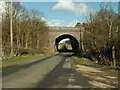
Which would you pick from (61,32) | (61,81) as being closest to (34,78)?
(61,81)

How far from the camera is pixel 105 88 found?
12.2 metres

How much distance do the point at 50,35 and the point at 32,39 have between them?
21575 mm

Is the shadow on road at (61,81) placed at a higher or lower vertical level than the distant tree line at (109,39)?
lower

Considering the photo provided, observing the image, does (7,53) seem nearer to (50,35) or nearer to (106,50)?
(106,50)

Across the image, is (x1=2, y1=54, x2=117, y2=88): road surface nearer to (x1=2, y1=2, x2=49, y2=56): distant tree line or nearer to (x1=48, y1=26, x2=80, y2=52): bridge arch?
(x1=2, y1=2, x2=49, y2=56): distant tree line

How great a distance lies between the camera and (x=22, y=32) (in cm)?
5912

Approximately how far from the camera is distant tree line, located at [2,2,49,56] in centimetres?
4978

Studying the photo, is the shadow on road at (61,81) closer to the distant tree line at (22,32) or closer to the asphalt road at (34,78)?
the asphalt road at (34,78)

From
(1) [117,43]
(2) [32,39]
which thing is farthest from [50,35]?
(1) [117,43]

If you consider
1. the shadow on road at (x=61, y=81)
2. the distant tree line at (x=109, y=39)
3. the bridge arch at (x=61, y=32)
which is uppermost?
the bridge arch at (x=61, y=32)

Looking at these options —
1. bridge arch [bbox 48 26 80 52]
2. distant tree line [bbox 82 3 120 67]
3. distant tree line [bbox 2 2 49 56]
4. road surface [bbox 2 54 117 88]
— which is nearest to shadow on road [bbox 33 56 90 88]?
road surface [bbox 2 54 117 88]

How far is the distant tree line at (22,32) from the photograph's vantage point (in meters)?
49.8

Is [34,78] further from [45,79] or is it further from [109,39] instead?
[109,39]

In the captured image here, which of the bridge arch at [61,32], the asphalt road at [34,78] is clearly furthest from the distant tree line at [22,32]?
the asphalt road at [34,78]
